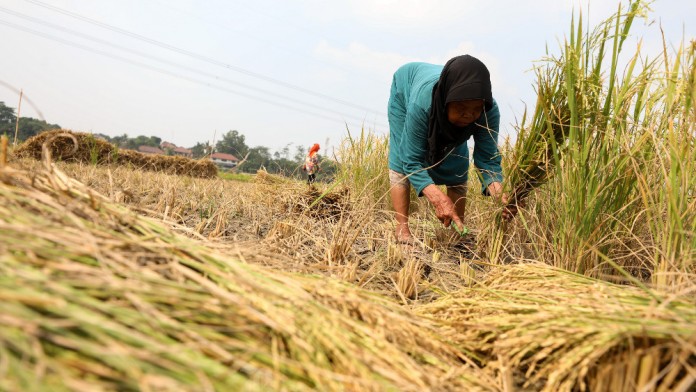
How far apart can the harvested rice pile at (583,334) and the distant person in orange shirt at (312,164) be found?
370 cm

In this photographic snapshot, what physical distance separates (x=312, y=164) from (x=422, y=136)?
3.09 m

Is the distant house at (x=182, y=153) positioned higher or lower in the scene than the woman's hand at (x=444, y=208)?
higher

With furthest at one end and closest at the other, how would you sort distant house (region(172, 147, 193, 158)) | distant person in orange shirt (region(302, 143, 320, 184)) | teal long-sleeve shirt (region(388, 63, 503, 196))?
1. distant house (region(172, 147, 193, 158))
2. distant person in orange shirt (region(302, 143, 320, 184))
3. teal long-sleeve shirt (region(388, 63, 503, 196))

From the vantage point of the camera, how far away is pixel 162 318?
2.37ft

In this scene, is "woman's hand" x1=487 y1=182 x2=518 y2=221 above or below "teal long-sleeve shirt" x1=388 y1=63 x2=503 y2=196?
below

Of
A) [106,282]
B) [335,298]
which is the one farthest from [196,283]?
[335,298]

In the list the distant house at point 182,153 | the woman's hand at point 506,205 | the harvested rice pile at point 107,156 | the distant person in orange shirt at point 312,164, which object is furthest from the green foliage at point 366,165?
the distant house at point 182,153

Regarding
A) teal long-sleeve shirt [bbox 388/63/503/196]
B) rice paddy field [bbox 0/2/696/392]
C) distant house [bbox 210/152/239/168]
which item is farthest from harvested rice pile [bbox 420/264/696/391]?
distant house [bbox 210/152/239/168]

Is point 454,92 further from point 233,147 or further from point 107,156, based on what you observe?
point 107,156

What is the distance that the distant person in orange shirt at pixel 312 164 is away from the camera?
17.5 ft

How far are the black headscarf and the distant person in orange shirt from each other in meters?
2.27

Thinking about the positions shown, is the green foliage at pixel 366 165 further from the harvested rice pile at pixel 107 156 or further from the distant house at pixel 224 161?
the harvested rice pile at pixel 107 156

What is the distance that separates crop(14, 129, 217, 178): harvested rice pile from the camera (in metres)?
9.88

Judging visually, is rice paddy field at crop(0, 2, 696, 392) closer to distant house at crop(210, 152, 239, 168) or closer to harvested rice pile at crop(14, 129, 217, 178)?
distant house at crop(210, 152, 239, 168)
